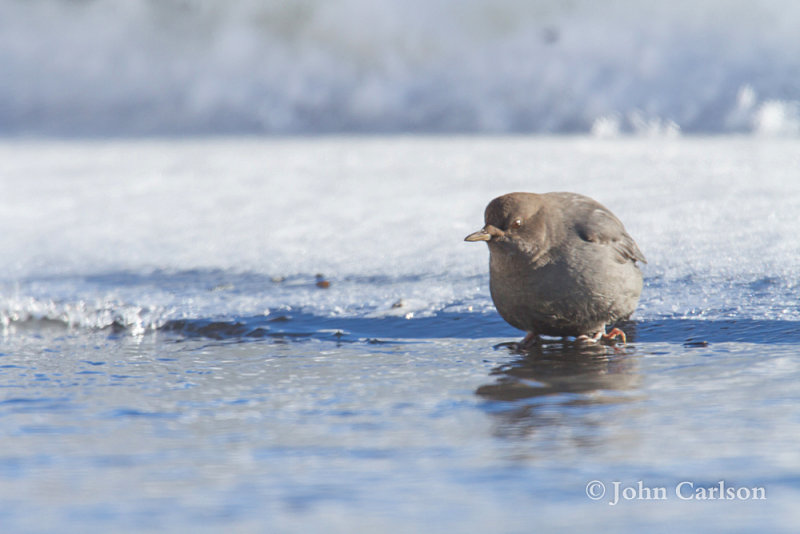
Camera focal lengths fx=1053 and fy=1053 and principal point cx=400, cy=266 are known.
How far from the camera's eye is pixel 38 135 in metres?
12.9

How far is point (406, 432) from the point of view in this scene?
10.7ft

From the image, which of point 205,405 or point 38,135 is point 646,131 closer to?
point 38,135

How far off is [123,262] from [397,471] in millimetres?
4302

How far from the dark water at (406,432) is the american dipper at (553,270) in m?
0.15

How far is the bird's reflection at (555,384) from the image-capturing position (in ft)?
11.2

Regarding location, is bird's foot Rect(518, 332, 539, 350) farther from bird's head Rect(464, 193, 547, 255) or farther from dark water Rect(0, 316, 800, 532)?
bird's head Rect(464, 193, 547, 255)

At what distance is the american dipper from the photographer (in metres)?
4.44

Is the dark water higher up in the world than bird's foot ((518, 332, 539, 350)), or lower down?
lower down

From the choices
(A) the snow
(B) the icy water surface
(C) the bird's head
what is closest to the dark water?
(B) the icy water surface

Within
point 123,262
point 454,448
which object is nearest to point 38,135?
point 123,262

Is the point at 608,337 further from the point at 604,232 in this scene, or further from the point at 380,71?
the point at 380,71

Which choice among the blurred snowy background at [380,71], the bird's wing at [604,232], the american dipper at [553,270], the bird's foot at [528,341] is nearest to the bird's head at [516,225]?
the american dipper at [553,270]

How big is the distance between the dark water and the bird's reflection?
1 centimetres

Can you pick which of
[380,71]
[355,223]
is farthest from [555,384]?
[380,71]
